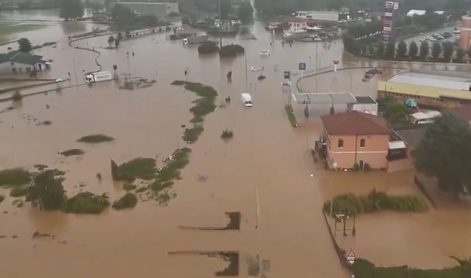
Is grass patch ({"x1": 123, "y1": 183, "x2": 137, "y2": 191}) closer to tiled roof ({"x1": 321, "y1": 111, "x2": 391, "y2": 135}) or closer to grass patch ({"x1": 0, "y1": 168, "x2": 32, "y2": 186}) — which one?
grass patch ({"x1": 0, "y1": 168, "x2": 32, "y2": 186})

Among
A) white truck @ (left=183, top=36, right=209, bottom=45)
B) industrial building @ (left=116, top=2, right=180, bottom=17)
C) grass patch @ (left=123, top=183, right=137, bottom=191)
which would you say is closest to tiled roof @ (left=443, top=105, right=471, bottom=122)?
grass patch @ (left=123, top=183, right=137, bottom=191)

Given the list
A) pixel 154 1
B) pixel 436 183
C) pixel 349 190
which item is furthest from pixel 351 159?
pixel 154 1

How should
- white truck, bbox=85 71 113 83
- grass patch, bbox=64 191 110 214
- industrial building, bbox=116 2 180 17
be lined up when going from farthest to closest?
1. industrial building, bbox=116 2 180 17
2. white truck, bbox=85 71 113 83
3. grass patch, bbox=64 191 110 214

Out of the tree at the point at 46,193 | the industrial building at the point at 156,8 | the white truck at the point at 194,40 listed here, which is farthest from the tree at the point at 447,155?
the industrial building at the point at 156,8

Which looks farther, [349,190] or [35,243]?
[349,190]

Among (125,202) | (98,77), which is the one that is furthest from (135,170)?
(98,77)

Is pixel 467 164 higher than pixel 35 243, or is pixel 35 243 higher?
pixel 467 164

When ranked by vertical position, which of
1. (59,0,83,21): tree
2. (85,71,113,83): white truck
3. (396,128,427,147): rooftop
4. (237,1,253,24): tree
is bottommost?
(396,128,427,147): rooftop

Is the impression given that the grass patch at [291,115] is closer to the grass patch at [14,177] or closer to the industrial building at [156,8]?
the grass patch at [14,177]

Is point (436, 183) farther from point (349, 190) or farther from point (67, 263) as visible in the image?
point (67, 263)
